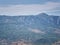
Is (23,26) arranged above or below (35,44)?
above

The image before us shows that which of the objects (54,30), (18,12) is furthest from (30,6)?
(54,30)

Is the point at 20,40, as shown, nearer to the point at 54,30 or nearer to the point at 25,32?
the point at 25,32

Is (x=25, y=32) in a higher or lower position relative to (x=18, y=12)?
lower

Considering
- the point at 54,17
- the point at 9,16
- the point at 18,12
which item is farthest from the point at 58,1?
the point at 9,16

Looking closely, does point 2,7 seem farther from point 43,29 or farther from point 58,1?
point 58,1

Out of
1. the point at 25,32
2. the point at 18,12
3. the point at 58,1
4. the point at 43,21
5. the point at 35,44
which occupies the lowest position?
the point at 35,44

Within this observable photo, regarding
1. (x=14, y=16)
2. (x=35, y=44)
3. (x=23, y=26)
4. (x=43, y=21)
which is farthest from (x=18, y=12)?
(x=35, y=44)

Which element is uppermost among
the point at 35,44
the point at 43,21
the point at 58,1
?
the point at 58,1

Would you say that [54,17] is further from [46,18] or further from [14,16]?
[14,16]
